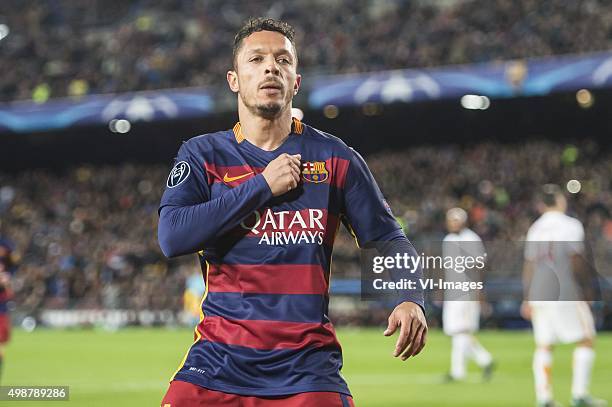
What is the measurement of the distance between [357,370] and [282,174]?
11474 mm

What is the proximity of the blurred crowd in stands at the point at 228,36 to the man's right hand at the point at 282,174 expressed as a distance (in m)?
23.9

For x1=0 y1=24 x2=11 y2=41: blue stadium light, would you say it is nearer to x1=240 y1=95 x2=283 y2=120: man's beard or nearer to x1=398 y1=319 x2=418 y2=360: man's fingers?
x1=240 y1=95 x2=283 y2=120: man's beard

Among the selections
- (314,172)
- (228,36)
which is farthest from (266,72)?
(228,36)

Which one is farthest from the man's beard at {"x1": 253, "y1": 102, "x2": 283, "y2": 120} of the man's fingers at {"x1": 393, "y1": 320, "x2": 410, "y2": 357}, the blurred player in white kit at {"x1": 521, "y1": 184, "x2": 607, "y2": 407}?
the blurred player in white kit at {"x1": 521, "y1": 184, "x2": 607, "y2": 407}

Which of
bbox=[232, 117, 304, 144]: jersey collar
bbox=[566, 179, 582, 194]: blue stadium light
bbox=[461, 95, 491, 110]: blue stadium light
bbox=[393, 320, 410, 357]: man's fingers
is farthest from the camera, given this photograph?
bbox=[461, 95, 491, 110]: blue stadium light

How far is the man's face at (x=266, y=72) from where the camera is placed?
3.66 metres

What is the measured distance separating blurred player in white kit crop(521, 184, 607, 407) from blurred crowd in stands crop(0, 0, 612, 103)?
1664 cm

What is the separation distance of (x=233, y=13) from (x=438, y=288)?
30.7 metres

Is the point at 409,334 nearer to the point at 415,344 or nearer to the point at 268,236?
the point at 415,344

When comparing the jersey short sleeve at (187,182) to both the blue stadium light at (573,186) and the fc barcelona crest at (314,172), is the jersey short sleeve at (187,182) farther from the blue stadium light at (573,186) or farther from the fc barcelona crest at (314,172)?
the blue stadium light at (573,186)

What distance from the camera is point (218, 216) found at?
3439 millimetres

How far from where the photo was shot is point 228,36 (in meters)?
33.0

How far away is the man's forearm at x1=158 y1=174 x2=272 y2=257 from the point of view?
3439 millimetres

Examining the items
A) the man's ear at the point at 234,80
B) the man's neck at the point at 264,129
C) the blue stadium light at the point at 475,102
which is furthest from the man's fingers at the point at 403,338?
the blue stadium light at the point at 475,102
